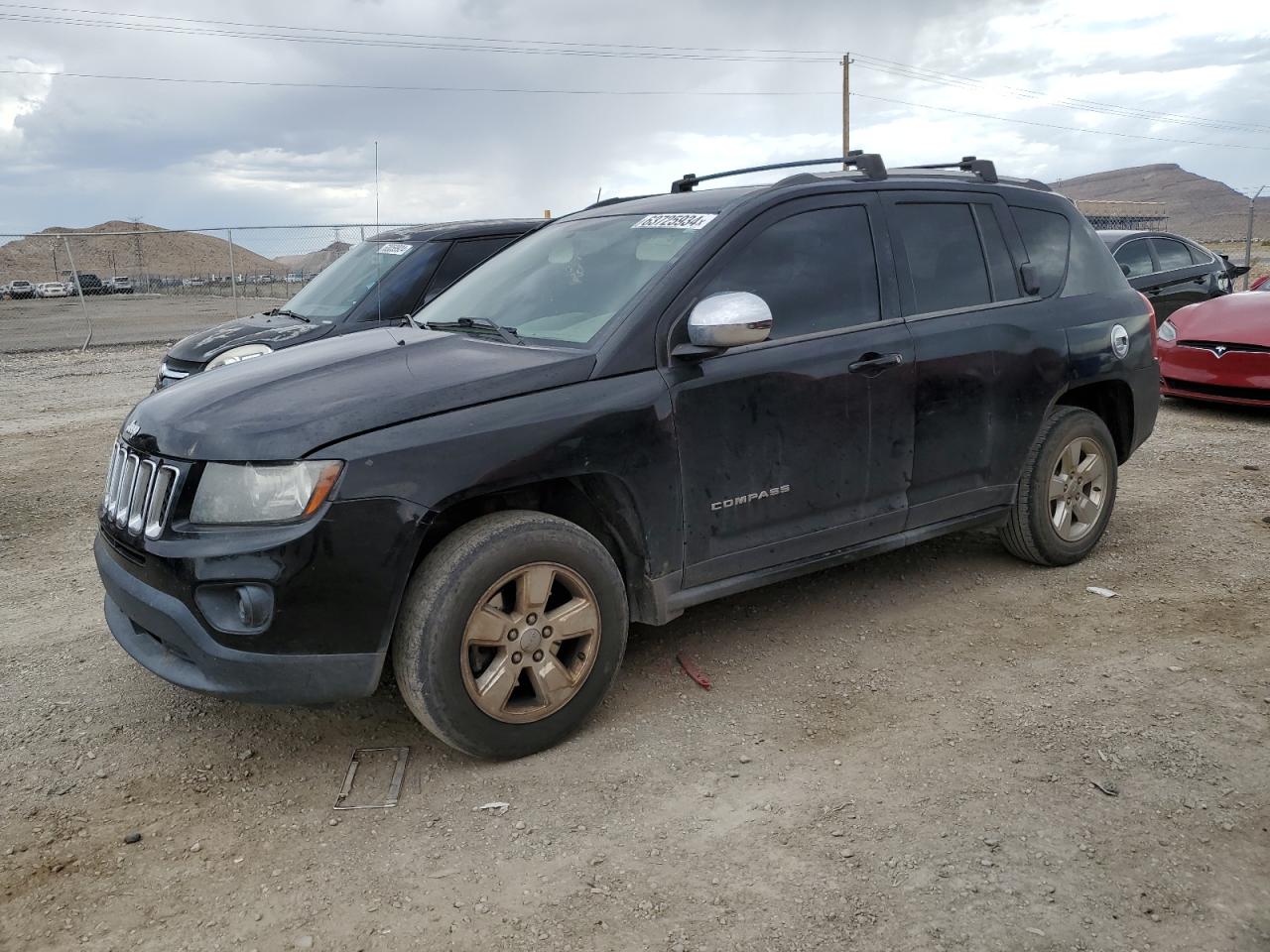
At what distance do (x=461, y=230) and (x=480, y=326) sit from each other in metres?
4.42

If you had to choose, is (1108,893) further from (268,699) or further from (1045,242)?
(1045,242)

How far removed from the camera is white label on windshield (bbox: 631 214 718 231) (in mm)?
3920

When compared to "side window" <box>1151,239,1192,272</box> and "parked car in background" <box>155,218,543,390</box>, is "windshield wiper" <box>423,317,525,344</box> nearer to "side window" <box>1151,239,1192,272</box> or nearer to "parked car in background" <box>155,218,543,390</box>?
"parked car in background" <box>155,218,543,390</box>

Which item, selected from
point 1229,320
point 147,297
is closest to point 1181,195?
point 147,297

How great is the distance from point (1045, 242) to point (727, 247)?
2.03 m

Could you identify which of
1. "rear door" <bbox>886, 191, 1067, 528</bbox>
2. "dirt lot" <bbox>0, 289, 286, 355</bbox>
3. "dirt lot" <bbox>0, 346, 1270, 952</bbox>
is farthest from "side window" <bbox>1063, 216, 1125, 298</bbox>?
"dirt lot" <bbox>0, 289, 286, 355</bbox>

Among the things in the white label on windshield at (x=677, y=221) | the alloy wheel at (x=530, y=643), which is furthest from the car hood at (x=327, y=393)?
the white label on windshield at (x=677, y=221)

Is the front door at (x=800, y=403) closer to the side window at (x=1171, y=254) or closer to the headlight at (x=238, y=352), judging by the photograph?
the headlight at (x=238, y=352)

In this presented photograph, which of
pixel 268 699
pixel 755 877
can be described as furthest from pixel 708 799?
pixel 268 699

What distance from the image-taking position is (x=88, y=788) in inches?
Result: 133

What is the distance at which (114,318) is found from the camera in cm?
2452

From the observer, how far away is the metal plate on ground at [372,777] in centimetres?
325

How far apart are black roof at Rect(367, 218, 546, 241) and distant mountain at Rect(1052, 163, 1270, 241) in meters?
120

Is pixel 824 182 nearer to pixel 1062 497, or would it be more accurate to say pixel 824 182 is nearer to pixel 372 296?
pixel 1062 497
